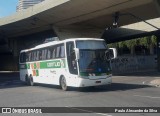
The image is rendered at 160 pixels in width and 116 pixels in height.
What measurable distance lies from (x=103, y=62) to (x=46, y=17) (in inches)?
952

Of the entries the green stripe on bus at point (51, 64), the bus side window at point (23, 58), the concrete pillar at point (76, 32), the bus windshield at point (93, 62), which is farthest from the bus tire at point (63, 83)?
the concrete pillar at point (76, 32)

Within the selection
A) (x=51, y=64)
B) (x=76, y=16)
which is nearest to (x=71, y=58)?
(x=51, y=64)

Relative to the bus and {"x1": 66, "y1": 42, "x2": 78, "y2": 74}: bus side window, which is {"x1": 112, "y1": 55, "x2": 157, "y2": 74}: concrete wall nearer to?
the bus

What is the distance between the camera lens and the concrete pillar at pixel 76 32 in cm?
4762

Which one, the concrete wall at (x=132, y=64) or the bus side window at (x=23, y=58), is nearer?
the bus side window at (x=23, y=58)

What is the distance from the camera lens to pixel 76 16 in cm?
4153

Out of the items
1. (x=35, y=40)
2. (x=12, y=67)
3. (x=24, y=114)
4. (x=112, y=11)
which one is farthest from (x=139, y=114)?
(x=12, y=67)

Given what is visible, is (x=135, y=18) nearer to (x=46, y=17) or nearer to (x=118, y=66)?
(x=118, y=66)

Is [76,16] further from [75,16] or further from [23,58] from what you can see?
[23,58]

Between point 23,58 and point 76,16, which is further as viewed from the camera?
point 76,16

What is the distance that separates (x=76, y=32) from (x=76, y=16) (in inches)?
283

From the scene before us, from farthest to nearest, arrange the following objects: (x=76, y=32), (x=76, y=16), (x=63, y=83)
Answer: (x=76, y=32), (x=76, y=16), (x=63, y=83)

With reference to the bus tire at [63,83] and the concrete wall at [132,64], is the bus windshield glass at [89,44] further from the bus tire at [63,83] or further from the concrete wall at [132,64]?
the concrete wall at [132,64]

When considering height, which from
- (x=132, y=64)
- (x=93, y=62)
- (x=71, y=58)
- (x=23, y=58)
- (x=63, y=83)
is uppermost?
(x=23, y=58)
